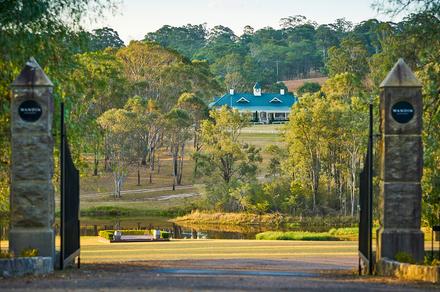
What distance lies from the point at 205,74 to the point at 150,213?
34.7m

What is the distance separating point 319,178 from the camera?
6322 cm

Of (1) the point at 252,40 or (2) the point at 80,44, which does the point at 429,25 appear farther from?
(1) the point at 252,40

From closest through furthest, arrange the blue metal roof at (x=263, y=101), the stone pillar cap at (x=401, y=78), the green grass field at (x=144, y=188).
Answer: the stone pillar cap at (x=401, y=78) < the green grass field at (x=144, y=188) < the blue metal roof at (x=263, y=101)

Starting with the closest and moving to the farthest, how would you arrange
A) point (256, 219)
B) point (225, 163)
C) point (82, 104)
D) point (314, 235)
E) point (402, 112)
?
point (402, 112), point (82, 104), point (314, 235), point (256, 219), point (225, 163)

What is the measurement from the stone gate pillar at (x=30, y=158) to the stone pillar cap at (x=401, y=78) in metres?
5.05

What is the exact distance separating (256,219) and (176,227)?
22.3 ft

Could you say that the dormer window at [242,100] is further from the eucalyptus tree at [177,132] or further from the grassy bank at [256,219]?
the grassy bank at [256,219]

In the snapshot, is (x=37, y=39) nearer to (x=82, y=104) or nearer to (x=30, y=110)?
(x=30, y=110)

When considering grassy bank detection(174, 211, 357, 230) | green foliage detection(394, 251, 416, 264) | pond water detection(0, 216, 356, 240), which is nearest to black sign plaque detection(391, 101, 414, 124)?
green foliage detection(394, 251, 416, 264)

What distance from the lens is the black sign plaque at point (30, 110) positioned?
14789 mm

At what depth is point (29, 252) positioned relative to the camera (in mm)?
14398

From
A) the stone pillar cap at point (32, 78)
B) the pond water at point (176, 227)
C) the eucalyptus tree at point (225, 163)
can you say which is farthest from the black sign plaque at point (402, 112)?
the eucalyptus tree at point (225, 163)

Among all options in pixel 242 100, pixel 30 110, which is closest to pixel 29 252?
pixel 30 110

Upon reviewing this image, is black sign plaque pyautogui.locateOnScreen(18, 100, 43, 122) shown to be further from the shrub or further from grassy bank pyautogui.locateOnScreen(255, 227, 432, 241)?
grassy bank pyautogui.locateOnScreen(255, 227, 432, 241)
